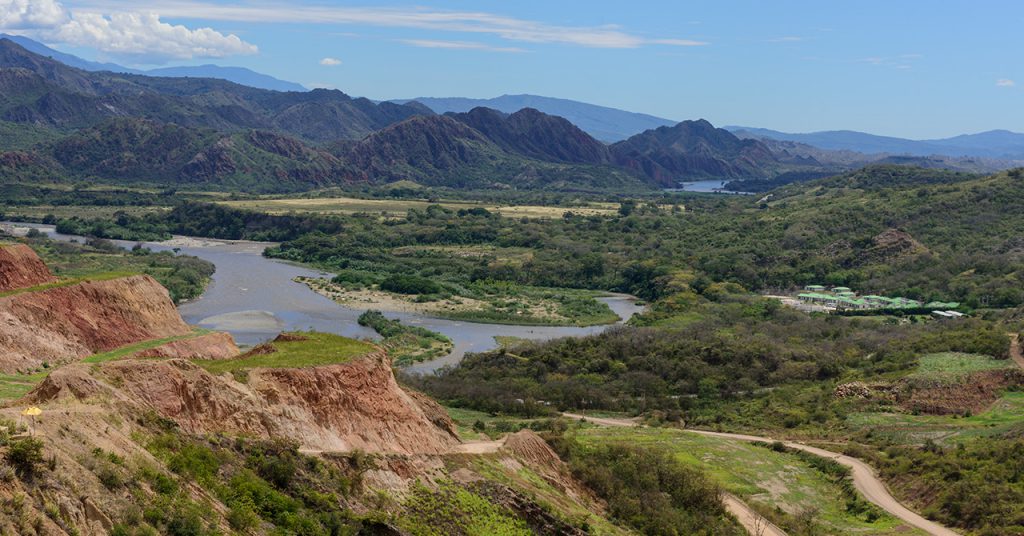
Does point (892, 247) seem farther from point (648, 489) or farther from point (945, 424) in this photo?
point (648, 489)

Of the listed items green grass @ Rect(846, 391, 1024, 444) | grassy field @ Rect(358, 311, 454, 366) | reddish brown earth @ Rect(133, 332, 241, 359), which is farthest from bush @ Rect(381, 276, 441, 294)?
reddish brown earth @ Rect(133, 332, 241, 359)

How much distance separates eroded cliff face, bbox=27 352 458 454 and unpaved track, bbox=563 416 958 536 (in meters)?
16.5

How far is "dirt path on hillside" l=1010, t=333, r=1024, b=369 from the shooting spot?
68.0m

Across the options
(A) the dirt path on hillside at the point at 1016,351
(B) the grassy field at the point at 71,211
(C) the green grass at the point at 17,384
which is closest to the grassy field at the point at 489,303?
(A) the dirt path on hillside at the point at 1016,351

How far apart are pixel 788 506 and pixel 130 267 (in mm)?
86520

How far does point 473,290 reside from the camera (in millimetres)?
118000

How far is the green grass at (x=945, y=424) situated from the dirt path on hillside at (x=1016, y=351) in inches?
181

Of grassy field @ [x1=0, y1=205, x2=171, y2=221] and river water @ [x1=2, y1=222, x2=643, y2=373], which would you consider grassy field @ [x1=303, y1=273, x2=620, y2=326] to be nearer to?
river water @ [x1=2, y1=222, x2=643, y2=373]

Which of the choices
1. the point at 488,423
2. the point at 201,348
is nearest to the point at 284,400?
the point at 201,348

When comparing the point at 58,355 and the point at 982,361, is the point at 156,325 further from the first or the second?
the point at 982,361

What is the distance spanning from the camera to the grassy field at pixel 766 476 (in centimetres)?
4719

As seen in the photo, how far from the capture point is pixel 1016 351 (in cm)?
7012

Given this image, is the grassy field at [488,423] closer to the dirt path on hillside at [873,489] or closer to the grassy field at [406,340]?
the dirt path on hillside at [873,489]

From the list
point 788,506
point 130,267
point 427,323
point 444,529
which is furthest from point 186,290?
point 444,529
